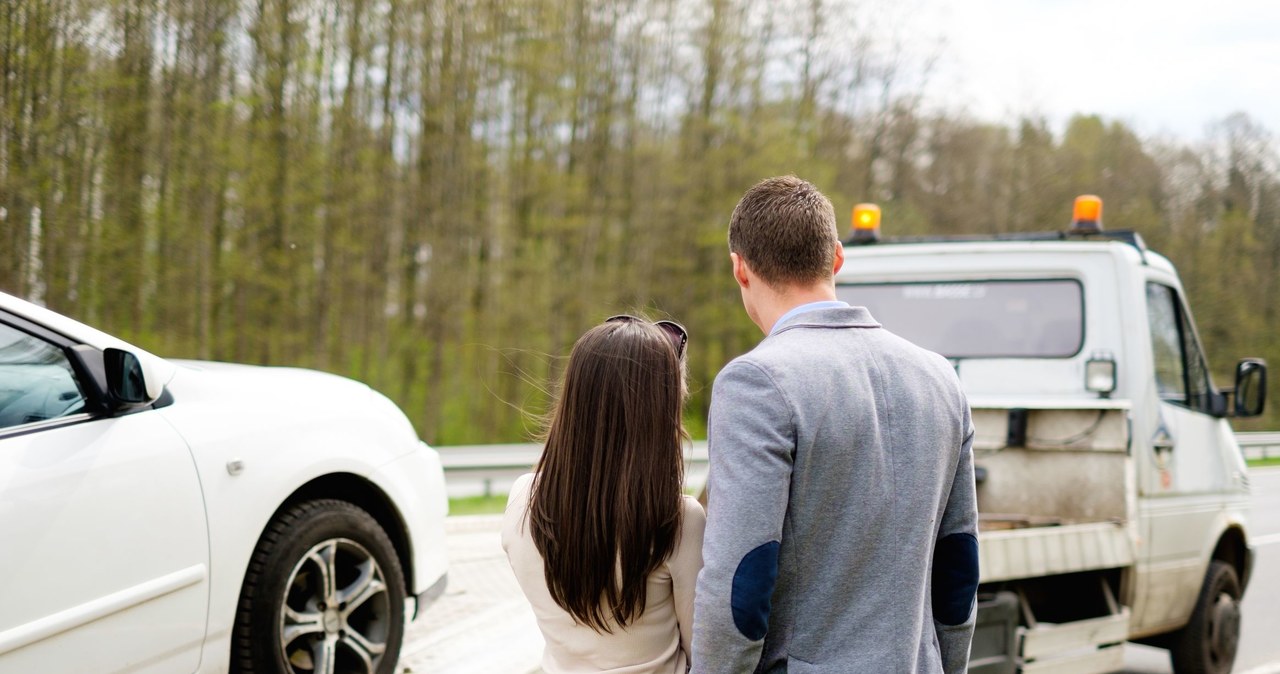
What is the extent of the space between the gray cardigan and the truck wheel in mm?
4809

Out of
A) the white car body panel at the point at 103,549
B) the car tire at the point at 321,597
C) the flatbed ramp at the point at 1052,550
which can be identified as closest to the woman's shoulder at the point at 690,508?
the white car body panel at the point at 103,549

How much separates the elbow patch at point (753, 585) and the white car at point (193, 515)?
2.02m

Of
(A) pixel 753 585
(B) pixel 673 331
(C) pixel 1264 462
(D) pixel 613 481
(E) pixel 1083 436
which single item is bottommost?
(C) pixel 1264 462

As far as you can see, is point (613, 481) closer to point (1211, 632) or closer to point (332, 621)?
point (332, 621)

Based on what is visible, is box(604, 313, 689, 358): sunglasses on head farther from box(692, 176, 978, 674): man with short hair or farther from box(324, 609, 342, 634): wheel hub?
box(324, 609, 342, 634): wheel hub

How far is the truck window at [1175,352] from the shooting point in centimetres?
577

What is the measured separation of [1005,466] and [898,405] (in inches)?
153

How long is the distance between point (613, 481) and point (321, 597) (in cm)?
240

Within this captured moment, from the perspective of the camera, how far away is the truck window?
18.9 ft

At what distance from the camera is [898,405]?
1.96 meters

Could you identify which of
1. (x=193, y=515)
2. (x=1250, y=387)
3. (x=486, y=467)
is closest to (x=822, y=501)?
(x=193, y=515)

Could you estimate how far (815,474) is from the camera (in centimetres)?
190

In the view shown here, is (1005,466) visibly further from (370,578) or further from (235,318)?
(235,318)

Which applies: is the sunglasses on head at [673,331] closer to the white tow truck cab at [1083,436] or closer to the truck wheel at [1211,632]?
the white tow truck cab at [1083,436]
